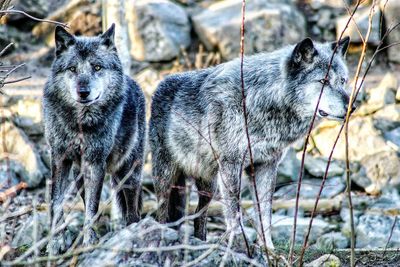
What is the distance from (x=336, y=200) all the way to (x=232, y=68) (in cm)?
510

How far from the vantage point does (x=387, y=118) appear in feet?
44.1

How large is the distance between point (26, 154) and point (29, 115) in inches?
40.2

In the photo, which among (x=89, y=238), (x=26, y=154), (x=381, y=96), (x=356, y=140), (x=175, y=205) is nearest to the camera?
(x=89, y=238)

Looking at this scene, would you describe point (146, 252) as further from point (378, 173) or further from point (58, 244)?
point (378, 173)

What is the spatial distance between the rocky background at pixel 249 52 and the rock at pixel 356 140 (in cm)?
2

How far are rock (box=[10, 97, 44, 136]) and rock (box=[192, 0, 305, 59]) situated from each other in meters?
4.03

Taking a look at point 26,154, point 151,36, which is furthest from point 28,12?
point 26,154

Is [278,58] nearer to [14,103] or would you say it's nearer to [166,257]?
[166,257]

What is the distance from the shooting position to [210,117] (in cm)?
685

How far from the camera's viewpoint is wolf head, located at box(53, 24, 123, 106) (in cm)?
650

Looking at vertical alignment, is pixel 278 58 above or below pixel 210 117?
above

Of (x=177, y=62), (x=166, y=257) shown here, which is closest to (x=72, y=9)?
(x=177, y=62)

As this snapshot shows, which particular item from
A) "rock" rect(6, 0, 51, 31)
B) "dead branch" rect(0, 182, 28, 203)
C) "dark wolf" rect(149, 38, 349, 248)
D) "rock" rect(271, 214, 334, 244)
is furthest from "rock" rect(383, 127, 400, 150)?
"dead branch" rect(0, 182, 28, 203)

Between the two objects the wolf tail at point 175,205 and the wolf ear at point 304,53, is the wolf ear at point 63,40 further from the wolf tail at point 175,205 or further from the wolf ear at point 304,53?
the wolf ear at point 304,53
